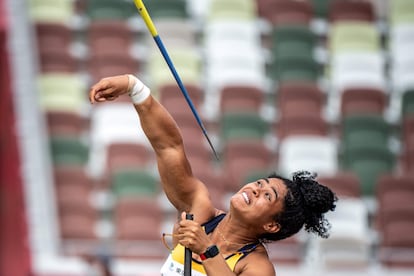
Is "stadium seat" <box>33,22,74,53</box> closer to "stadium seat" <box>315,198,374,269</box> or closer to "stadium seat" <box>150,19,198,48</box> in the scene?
"stadium seat" <box>150,19,198,48</box>

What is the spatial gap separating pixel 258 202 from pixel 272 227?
132 mm

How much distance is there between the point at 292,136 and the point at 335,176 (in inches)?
45.5

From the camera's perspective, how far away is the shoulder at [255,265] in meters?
5.41

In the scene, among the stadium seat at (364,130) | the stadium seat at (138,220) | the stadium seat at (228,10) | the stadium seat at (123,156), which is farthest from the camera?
the stadium seat at (228,10)

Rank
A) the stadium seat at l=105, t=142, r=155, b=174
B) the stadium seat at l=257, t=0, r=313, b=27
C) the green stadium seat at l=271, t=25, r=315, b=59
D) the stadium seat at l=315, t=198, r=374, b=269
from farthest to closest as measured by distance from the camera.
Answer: the stadium seat at l=257, t=0, r=313, b=27, the green stadium seat at l=271, t=25, r=315, b=59, the stadium seat at l=105, t=142, r=155, b=174, the stadium seat at l=315, t=198, r=374, b=269

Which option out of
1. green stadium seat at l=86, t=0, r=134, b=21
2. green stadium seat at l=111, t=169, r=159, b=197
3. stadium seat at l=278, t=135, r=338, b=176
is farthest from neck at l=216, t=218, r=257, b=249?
green stadium seat at l=86, t=0, r=134, b=21

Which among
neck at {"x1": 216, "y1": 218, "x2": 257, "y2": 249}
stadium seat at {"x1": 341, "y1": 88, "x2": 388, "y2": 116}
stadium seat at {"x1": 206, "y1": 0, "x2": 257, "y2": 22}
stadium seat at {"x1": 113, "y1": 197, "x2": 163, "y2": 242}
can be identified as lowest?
neck at {"x1": 216, "y1": 218, "x2": 257, "y2": 249}

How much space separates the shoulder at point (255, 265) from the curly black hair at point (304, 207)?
0.11 meters

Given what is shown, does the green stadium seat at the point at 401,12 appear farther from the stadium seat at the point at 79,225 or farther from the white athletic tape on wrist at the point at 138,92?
the white athletic tape on wrist at the point at 138,92

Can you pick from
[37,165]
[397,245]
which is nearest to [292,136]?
[397,245]

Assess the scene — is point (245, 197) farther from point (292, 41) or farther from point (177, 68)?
point (292, 41)

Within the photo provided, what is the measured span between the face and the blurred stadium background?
11.7 ft

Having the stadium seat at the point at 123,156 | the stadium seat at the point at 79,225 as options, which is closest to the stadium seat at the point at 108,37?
the stadium seat at the point at 123,156

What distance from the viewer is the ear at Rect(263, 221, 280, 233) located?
18.0ft
